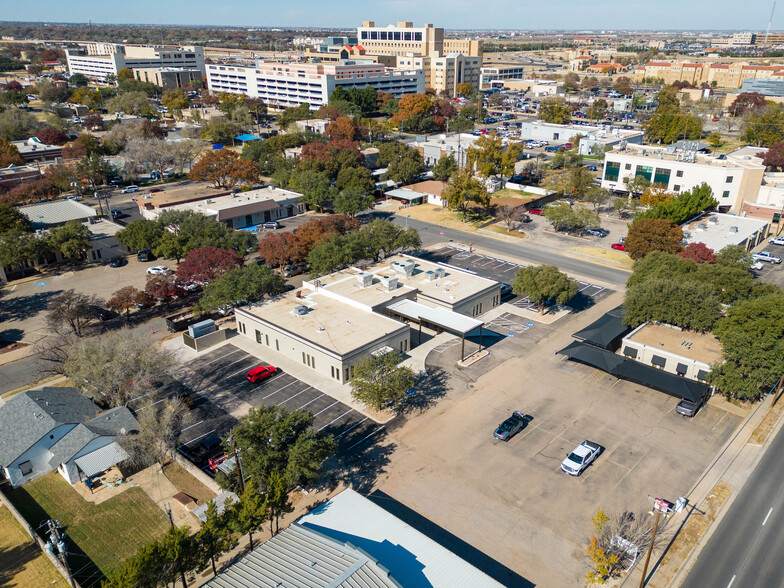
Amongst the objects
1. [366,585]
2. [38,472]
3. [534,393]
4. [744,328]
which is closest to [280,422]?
[366,585]

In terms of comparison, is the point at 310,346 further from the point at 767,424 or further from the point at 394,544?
the point at 767,424

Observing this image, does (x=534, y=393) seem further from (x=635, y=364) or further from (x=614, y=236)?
(x=614, y=236)

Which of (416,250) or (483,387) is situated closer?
(483,387)

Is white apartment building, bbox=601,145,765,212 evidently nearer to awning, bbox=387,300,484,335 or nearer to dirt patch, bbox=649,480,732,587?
awning, bbox=387,300,484,335

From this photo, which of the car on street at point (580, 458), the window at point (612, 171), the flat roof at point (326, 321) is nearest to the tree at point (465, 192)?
the window at point (612, 171)

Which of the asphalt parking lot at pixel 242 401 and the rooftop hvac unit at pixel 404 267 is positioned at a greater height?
the rooftop hvac unit at pixel 404 267

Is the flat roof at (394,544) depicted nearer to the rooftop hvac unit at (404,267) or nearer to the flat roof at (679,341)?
the flat roof at (679,341)

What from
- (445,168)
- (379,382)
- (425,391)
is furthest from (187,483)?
(445,168)
